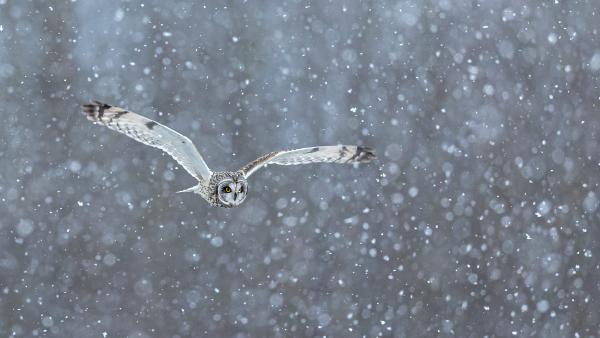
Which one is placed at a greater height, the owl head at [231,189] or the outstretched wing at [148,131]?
the outstretched wing at [148,131]

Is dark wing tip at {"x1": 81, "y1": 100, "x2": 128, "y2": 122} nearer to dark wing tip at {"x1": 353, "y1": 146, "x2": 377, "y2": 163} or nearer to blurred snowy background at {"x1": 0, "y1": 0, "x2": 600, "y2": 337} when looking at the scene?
blurred snowy background at {"x1": 0, "y1": 0, "x2": 600, "y2": 337}

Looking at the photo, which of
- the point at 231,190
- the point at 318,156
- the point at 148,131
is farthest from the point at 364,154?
the point at 148,131

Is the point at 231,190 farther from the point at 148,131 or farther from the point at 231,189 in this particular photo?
the point at 148,131

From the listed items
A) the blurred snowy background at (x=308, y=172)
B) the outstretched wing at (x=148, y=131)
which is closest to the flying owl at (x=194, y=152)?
the outstretched wing at (x=148, y=131)

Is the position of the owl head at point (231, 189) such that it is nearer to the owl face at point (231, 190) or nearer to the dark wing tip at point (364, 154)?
the owl face at point (231, 190)

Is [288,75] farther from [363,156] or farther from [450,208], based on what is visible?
[450,208]

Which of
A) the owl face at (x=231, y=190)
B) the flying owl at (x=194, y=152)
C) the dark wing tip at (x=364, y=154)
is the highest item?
the dark wing tip at (x=364, y=154)

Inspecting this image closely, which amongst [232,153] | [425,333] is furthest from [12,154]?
[425,333]
